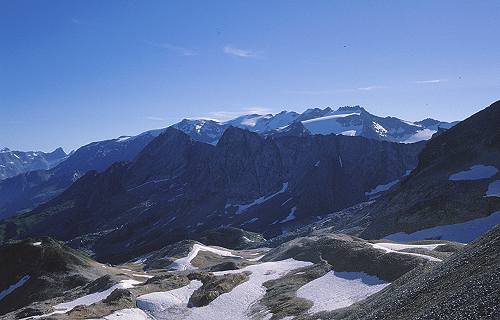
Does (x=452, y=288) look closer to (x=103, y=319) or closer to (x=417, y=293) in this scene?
(x=417, y=293)

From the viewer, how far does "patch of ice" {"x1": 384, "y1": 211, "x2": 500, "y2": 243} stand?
94.7 metres

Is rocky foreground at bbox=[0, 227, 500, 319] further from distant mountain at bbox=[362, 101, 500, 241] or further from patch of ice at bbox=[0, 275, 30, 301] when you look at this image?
distant mountain at bbox=[362, 101, 500, 241]

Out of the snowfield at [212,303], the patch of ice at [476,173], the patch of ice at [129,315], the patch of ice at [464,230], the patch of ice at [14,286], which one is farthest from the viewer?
the patch of ice at [476,173]

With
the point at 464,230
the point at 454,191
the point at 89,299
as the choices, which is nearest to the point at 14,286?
the point at 89,299

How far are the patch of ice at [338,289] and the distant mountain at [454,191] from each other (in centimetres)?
4764

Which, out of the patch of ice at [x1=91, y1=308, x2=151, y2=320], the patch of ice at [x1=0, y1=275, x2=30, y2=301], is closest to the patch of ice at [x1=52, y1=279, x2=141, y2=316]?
the patch of ice at [x1=91, y1=308, x2=151, y2=320]

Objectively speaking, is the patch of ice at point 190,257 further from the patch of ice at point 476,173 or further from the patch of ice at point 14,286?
the patch of ice at point 476,173

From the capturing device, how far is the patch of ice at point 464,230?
311 ft

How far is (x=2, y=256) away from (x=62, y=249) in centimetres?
1514

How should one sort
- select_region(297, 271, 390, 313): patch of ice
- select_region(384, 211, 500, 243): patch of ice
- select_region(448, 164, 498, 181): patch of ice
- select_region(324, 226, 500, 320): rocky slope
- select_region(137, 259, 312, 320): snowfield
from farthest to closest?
select_region(448, 164, 498, 181): patch of ice < select_region(384, 211, 500, 243): patch of ice < select_region(137, 259, 312, 320): snowfield < select_region(297, 271, 390, 313): patch of ice < select_region(324, 226, 500, 320): rocky slope

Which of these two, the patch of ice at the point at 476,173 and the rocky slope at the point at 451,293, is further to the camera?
the patch of ice at the point at 476,173

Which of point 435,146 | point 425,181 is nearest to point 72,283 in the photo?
point 425,181

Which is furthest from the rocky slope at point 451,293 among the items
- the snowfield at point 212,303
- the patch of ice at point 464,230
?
the patch of ice at point 464,230

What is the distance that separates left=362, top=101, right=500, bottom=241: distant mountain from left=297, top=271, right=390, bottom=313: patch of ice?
156 feet
